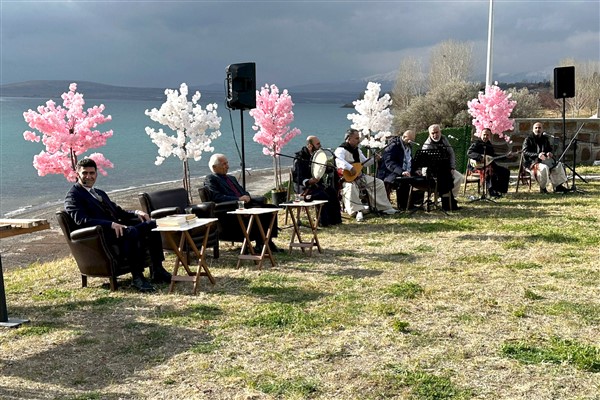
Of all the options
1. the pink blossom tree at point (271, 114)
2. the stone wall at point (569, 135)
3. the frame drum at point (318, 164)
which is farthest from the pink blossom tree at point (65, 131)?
the stone wall at point (569, 135)

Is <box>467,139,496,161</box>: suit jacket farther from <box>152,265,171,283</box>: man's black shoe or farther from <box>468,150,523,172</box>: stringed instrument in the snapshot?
<box>152,265,171,283</box>: man's black shoe

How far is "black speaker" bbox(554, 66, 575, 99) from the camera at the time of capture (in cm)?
1363

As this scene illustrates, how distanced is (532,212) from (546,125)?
7.16 meters

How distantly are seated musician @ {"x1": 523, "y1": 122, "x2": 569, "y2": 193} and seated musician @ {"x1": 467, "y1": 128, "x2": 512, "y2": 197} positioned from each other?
0.63 meters

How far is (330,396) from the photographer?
13.7 ft

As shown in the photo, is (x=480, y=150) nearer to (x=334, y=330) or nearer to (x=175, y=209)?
(x=175, y=209)

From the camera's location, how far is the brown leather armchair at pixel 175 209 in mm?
7793

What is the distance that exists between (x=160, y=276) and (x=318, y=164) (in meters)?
3.83

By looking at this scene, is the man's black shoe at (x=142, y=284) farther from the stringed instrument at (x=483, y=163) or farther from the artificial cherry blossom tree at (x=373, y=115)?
the artificial cherry blossom tree at (x=373, y=115)

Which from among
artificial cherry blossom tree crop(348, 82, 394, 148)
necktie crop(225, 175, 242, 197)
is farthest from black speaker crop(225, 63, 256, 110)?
artificial cherry blossom tree crop(348, 82, 394, 148)

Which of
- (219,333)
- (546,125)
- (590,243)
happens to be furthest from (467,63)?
(219,333)

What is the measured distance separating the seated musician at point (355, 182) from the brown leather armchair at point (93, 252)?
4668 millimetres

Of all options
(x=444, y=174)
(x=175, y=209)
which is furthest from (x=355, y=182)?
(x=175, y=209)

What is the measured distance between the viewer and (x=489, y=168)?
12766mm
